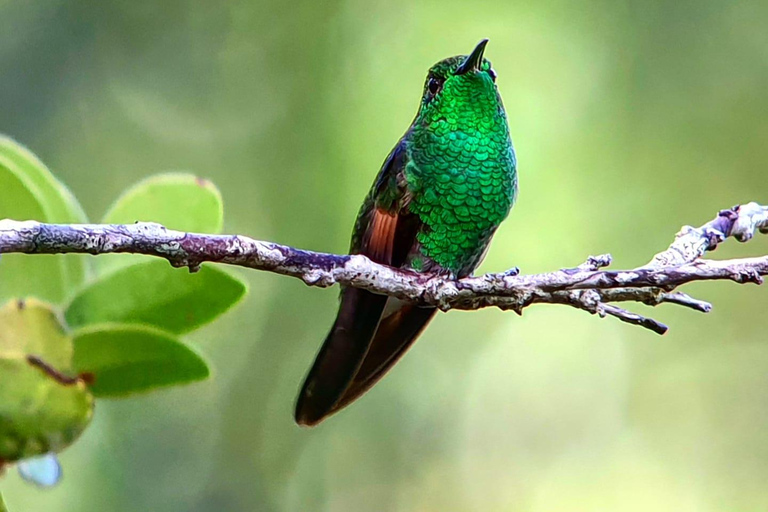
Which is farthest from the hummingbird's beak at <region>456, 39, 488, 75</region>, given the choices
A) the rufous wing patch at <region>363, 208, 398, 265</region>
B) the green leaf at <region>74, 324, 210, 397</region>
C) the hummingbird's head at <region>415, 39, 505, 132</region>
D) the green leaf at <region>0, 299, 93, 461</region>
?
the green leaf at <region>0, 299, 93, 461</region>

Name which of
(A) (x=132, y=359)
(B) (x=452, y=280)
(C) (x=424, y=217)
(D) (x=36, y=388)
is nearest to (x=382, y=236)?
(C) (x=424, y=217)

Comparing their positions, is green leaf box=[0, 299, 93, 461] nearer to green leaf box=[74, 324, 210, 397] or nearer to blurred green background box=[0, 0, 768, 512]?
green leaf box=[74, 324, 210, 397]

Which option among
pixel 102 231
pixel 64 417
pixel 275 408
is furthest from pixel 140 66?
pixel 64 417

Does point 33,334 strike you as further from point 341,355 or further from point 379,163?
point 379,163

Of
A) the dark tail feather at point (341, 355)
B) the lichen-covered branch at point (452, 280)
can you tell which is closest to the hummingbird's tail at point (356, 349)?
the dark tail feather at point (341, 355)

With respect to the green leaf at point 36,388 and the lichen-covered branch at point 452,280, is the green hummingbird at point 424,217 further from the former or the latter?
the green leaf at point 36,388

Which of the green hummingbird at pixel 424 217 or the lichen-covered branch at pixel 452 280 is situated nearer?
the lichen-covered branch at pixel 452 280
